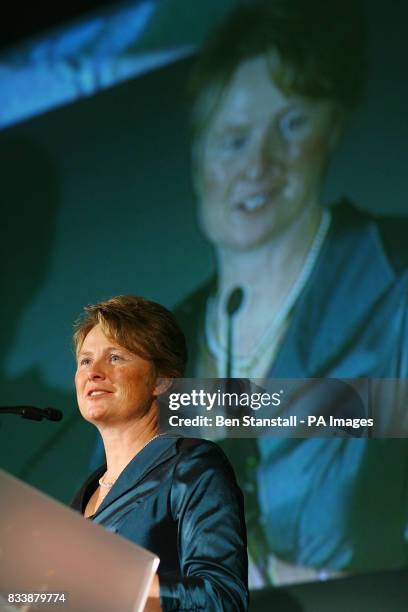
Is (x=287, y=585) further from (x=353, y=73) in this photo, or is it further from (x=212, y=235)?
(x=353, y=73)

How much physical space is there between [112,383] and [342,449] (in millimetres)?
1378

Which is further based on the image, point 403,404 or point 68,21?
point 68,21

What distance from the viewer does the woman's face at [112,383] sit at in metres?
2.16

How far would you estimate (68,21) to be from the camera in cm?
380

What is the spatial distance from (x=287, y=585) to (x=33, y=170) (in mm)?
1723

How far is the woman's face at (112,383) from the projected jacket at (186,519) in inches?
4.0

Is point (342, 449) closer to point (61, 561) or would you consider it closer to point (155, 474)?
point (155, 474)

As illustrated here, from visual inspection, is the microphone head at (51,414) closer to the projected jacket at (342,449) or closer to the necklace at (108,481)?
the necklace at (108,481)

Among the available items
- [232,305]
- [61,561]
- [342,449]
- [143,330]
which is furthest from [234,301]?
[61,561]

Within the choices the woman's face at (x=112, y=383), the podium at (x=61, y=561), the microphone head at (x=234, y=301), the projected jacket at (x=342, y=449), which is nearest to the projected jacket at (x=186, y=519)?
the woman's face at (x=112, y=383)

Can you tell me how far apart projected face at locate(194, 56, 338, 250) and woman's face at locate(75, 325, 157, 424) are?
58.0 inches

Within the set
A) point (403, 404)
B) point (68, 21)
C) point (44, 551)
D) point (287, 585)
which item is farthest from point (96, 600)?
point (68, 21)

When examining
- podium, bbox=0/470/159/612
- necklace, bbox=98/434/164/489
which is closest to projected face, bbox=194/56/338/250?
necklace, bbox=98/434/164/489

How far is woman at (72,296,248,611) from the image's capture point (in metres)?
1.90
